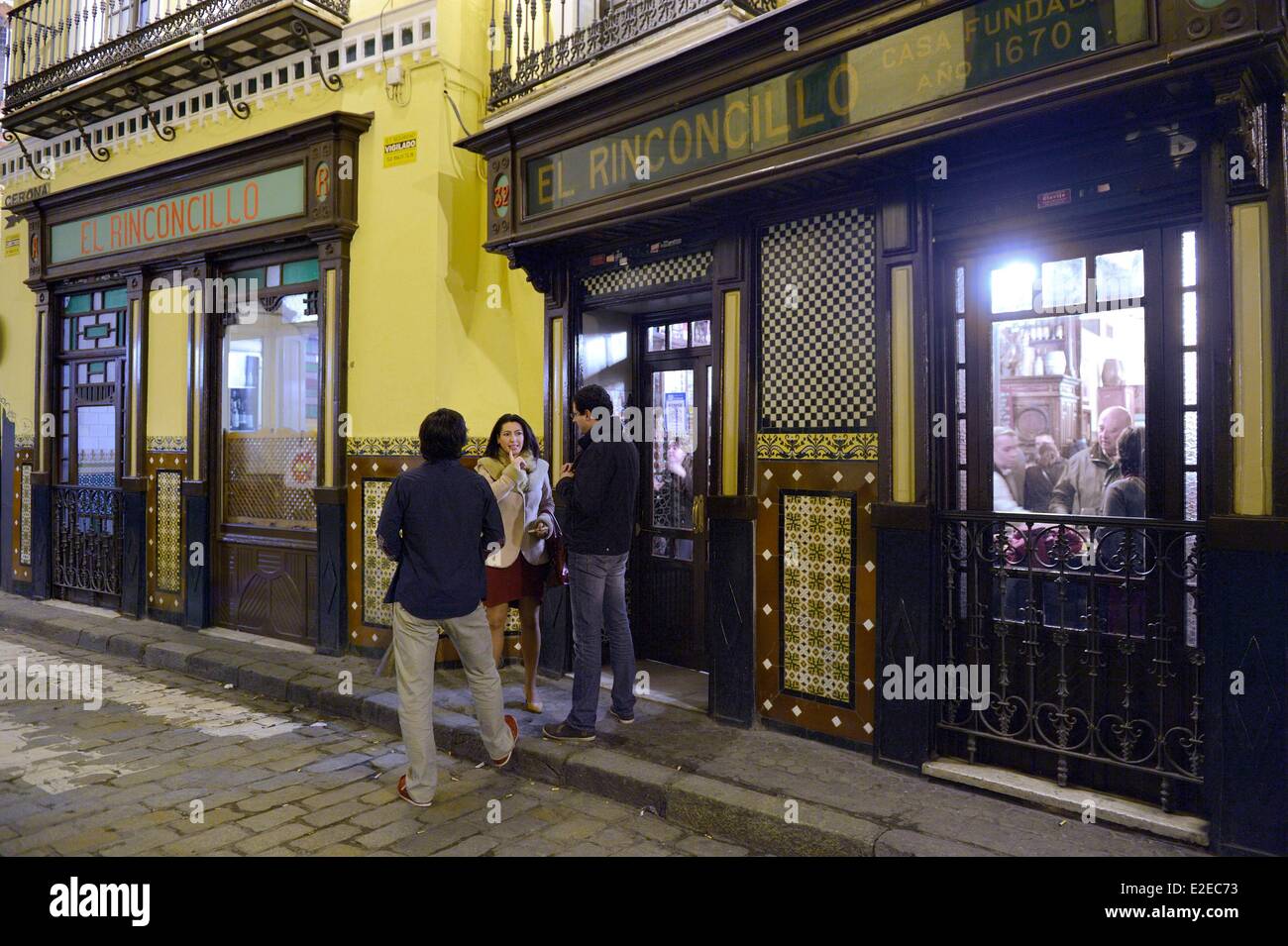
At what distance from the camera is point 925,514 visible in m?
4.68

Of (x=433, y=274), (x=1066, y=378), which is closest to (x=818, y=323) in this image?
(x=1066, y=378)

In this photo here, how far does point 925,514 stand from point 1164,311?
151cm

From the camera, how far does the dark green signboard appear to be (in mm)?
3979

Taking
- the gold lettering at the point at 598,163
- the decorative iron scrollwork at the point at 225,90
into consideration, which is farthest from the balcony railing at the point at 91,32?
the gold lettering at the point at 598,163

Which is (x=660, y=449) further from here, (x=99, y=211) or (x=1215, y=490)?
(x=99, y=211)

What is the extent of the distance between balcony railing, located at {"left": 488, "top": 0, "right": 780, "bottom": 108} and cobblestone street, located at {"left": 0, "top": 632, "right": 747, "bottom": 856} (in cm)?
508

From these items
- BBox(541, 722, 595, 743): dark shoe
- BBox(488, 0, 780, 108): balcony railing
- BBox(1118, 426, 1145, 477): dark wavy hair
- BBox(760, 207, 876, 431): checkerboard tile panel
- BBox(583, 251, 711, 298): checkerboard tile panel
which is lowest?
BBox(541, 722, 595, 743): dark shoe

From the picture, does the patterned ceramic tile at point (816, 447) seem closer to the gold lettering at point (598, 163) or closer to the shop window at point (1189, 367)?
the shop window at point (1189, 367)

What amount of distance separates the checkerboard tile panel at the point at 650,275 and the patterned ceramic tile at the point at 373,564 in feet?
7.96

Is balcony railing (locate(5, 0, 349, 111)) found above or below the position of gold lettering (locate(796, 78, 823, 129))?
above

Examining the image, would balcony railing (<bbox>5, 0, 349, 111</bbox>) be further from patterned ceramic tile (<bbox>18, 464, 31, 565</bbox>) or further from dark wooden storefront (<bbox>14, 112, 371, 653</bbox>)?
patterned ceramic tile (<bbox>18, 464, 31, 565</bbox>)

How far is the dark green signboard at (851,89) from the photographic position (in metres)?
3.98

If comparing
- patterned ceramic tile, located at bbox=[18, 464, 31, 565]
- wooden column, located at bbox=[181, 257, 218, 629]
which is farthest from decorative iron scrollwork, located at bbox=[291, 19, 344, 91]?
patterned ceramic tile, located at bbox=[18, 464, 31, 565]

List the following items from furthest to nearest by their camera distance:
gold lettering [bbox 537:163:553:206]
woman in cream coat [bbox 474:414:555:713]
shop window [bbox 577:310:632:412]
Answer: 1. shop window [bbox 577:310:632:412]
2. gold lettering [bbox 537:163:553:206]
3. woman in cream coat [bbox 474:414:555:713]
